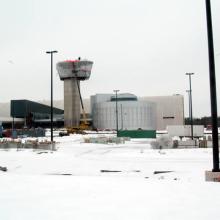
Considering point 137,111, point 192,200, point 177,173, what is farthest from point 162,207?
point 137,111

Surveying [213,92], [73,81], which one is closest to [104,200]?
[213,92]

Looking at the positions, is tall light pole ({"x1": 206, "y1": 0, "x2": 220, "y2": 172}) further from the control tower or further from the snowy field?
the control tower

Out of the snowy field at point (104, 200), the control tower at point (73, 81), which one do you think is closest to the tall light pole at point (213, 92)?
the snowy field at point (104, 200)

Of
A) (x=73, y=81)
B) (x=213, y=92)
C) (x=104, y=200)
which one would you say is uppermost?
(x=73, y=81)

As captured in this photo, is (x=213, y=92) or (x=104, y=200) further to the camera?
(x=213, y=92)

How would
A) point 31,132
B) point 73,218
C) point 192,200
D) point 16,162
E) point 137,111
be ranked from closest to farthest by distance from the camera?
point 73,218 < point 192,200 < point 16,162 < point 31,132 < point 137,111

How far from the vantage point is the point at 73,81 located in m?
116

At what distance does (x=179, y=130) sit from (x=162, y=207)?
62476 mm

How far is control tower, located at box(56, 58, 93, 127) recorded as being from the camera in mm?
115625

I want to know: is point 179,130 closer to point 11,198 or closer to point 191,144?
point 191,144

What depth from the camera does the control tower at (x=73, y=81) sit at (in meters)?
116

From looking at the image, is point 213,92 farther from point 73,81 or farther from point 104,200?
point 73,81

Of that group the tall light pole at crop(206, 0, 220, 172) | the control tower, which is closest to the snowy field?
the tall light pole at crop(206, 0, 220, 172)

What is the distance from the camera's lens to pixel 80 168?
64.6 feet
